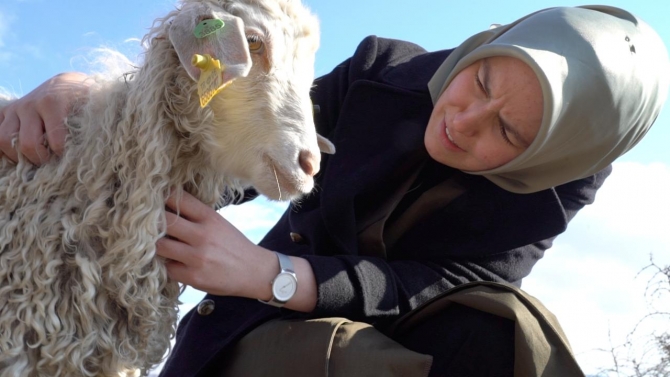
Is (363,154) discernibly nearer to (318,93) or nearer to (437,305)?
(318,93)

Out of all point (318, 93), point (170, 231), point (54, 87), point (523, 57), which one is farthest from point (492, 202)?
point (54, 87)

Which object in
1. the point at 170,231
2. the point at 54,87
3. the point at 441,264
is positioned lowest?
the point at 441,264

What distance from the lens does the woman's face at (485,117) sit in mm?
1979

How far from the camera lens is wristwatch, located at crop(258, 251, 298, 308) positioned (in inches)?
71.6

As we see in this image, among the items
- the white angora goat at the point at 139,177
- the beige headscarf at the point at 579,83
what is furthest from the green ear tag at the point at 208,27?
the beige headscarf at the point at 579,83

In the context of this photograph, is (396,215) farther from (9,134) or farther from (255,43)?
(9,134)

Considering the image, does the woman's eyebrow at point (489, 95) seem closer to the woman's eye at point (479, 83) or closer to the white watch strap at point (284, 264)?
the woman's eye at point (479, 83)

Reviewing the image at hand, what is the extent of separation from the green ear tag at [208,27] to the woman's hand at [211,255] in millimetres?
409

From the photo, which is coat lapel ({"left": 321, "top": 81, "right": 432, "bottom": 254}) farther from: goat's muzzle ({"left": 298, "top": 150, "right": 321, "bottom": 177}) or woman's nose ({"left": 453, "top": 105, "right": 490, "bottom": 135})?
goat's muzzle ({"left": 298, "top": 150, "right": 321, "bottom": 177})

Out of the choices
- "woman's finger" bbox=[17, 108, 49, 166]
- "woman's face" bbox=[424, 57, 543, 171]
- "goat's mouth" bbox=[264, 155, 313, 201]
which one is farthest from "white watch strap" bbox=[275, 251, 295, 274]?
"woman's finger" bbox=[17, 108, 49, 166]

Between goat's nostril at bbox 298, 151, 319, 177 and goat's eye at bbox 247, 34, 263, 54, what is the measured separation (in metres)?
0.29

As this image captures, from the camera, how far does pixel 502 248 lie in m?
2.22

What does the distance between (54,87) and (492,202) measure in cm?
133

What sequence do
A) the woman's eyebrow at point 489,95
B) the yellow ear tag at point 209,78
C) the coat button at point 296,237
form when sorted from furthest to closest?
the coat button at point 296,237
the woman's eyebrow at point 489,95
the yellow ear tag at point 209,78
